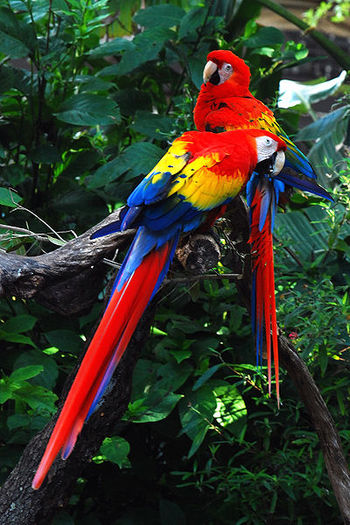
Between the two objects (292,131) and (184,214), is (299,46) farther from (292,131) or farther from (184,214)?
(184,214)

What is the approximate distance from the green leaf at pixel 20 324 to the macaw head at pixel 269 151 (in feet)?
1.87

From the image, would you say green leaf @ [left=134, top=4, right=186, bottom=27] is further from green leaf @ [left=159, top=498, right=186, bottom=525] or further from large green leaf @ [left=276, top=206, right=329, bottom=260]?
green leaf @ [left=159, top=498, right=186, bottom=525]

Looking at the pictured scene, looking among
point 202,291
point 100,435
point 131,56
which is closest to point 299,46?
point 131,56

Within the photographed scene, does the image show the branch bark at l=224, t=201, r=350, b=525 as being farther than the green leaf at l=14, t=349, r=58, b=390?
No

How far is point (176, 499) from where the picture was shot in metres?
1.23

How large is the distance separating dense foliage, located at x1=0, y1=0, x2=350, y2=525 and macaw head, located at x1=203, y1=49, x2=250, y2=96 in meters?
0.22

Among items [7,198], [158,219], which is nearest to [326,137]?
[7,198]

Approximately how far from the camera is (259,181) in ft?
2.41

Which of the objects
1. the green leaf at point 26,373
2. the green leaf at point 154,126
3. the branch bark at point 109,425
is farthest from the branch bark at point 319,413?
the green leaf at point 154,126

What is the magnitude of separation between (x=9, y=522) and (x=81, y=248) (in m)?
0.40

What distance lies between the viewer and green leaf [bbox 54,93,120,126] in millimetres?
1193

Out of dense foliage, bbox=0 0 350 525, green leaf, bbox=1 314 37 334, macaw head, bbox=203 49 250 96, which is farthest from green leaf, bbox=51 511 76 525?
macaw head, bbox=203 49 250 96

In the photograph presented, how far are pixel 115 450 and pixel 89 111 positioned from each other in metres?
0.64

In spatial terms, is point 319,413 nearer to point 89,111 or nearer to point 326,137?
point 89,111
